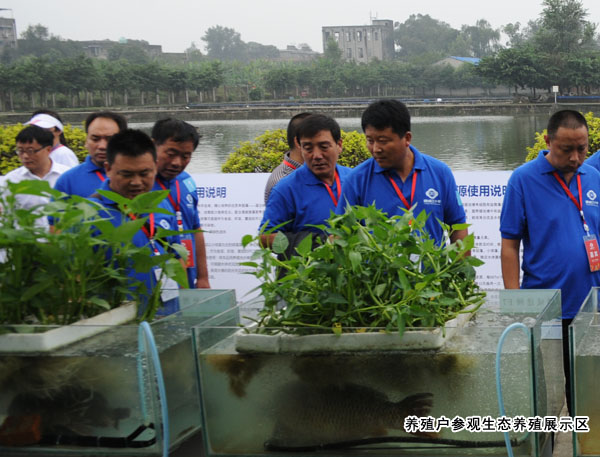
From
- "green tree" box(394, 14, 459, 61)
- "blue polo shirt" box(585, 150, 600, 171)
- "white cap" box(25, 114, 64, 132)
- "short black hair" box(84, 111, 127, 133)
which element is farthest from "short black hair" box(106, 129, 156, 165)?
"green tree" box(394, 14, 459, 61)

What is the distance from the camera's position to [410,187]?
92.7 inches

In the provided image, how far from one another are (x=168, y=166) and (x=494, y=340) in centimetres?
177

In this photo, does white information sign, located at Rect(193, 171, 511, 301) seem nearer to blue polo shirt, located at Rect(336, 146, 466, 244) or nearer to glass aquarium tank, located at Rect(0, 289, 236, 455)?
blue polo shirt, located at Rect(336, 146, 466, 244)

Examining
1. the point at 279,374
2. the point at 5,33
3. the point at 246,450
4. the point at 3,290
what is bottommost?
the point at 246,450

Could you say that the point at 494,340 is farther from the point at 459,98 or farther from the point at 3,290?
the point at 459,98

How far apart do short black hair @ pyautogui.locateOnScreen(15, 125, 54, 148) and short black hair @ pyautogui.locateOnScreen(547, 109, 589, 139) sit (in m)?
2.68

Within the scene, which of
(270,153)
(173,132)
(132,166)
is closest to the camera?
(132,166)

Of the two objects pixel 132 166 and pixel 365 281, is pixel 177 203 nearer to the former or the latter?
pixel 132 166

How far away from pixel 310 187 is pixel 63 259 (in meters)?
1.32

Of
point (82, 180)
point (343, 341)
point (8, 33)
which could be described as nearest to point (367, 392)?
point (343, 341)

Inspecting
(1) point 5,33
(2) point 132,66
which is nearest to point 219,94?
(2) point 132,66

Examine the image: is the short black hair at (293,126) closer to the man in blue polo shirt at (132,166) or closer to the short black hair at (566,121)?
the short black hair at (566,121)

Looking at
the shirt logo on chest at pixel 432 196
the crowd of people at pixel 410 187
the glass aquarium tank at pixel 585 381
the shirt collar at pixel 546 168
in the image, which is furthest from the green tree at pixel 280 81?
the glass aquarium tank at pixel 585 381

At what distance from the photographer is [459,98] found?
102 ft
